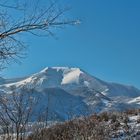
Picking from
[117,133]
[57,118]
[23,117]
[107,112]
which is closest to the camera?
[23,117]

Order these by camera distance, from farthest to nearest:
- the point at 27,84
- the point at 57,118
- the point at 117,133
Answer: the point at 117,133
the point at 57,118
the point at 27,84

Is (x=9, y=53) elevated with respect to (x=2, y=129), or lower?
elevated

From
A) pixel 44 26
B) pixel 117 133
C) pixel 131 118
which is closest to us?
pixel 44 26

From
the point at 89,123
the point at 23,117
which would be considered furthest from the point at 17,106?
the point at 89,123

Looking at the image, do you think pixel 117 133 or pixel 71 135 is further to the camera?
pixel 117 133

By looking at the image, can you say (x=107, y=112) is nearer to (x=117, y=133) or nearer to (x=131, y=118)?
(x=131, y=118)

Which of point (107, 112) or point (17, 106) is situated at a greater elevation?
point (107, 112)

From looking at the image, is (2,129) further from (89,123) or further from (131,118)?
(131,118)

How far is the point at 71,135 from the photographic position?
13.8 metres

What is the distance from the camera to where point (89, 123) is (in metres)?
14.2

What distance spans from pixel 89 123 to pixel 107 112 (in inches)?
259

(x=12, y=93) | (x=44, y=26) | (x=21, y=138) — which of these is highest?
(x=44, y=26)

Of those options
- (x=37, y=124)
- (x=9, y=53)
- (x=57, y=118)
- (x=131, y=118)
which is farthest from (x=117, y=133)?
(x=9, y=53)

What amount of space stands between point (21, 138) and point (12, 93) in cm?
98
